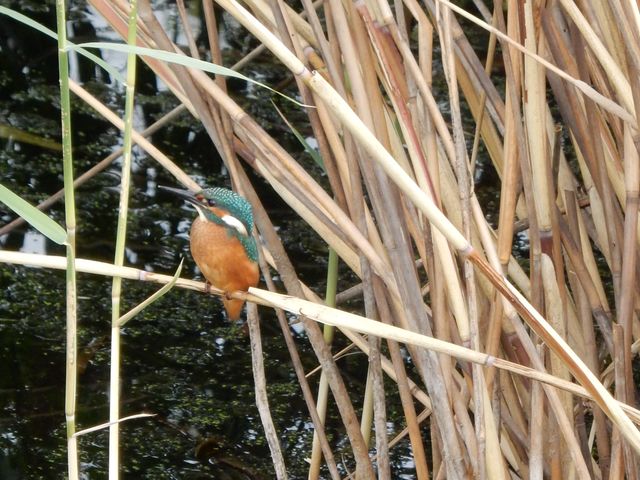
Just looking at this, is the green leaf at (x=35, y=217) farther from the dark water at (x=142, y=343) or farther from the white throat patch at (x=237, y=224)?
the dark water at (x=142, y=343)

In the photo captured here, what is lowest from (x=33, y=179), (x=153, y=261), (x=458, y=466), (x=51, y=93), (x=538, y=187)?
(x=458, y=466)

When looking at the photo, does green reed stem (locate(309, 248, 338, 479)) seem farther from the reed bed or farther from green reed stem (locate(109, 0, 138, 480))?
green reed stem (locate(109, 0, 138, 480))

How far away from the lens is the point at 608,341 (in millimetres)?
2385

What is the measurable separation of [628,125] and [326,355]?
2.67 feet

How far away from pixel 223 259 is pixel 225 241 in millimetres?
70

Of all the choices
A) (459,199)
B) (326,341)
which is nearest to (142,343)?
(326,341)

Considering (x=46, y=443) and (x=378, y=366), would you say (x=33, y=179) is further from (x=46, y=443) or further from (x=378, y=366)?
(x=378, y=366)

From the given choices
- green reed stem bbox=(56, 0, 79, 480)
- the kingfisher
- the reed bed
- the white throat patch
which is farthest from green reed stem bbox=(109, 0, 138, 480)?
the white throat patch

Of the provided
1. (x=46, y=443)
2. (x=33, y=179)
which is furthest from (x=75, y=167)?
(x=46, y=443)

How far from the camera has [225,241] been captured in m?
2.31

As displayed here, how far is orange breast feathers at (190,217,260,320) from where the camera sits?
7.42 ft

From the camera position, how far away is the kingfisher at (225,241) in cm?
227

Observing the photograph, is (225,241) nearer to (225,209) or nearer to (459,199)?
(225,209)

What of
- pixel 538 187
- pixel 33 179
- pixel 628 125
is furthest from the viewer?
pixel 33 179
